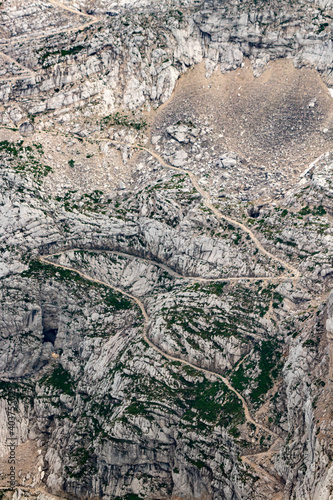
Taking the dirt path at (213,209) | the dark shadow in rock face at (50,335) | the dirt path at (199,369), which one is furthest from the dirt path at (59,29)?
the dark shadow in rock face at (50,335)

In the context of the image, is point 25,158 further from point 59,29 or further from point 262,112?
point 262,112

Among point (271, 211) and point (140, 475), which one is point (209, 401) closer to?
point (140, 475)

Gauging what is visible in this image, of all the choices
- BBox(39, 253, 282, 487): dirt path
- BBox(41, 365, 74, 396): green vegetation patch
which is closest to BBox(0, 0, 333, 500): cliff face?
BBox(39, 253, 282, 487): dirt path

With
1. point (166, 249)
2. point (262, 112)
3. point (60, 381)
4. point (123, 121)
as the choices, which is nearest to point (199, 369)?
point (166, 249)

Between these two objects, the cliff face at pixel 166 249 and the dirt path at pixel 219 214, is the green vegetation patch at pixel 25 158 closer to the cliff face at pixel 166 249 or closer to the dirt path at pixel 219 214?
the cliff face at pixel 166 249

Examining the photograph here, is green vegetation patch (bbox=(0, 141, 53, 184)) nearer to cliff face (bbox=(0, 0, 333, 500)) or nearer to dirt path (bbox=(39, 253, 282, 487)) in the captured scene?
cliff face (bbox=(0, 0, 333, 500))

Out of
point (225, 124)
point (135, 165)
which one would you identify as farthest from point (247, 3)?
point (135, 165)
